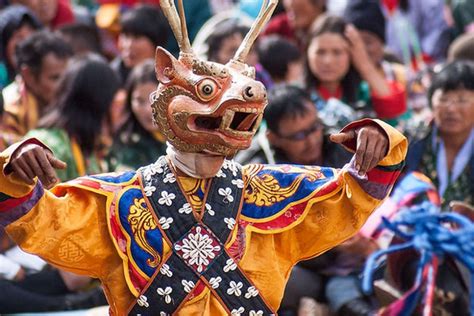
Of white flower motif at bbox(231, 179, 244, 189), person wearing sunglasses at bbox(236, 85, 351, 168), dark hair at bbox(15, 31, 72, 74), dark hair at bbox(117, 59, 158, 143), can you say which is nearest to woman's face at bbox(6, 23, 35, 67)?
dark hair at bbox(15, 31, 72, 74)

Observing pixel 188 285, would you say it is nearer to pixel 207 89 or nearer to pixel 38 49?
pixel 207 89

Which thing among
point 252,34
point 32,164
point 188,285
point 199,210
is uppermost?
point 252,34

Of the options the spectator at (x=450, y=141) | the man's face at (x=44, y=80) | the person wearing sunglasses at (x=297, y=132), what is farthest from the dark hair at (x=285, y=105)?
the man's face at (x=44, y=80)

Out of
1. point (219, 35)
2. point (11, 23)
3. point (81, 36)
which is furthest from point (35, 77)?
point (81, 36)

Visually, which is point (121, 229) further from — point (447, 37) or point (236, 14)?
point (447, 37)

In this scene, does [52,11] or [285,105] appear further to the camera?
[52,11]

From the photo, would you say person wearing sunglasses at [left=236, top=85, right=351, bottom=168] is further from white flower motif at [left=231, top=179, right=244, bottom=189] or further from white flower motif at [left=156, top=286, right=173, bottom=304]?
white flower motif at [left=156, top=286, right=173, bottom=304]

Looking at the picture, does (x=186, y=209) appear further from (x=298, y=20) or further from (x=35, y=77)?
(x=298, y=20)

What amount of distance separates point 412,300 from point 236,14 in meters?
3.27

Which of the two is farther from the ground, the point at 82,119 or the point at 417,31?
the point at 417,31

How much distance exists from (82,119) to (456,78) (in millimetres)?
1740

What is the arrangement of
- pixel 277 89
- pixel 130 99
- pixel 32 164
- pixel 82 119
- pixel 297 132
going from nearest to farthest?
pixel 32 164
pixel 297 132
pixel 277 89
pixel 82 119
pixel 130 99

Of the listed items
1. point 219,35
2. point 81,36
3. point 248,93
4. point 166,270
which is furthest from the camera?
point 81,36

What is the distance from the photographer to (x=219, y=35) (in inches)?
318
